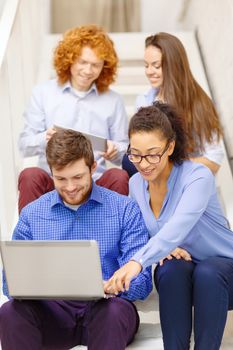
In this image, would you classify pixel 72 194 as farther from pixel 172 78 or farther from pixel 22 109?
pixel 22 109

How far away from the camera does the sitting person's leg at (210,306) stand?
229 cm

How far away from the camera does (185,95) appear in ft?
9.95

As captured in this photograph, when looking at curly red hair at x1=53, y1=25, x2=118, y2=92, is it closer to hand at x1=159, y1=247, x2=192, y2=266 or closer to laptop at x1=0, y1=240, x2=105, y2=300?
hand at x1=159, y1=247, x2=192, y2=266

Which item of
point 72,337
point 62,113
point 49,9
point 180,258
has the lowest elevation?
point 72,337

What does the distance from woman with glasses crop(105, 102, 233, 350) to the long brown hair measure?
→ 1.55ft

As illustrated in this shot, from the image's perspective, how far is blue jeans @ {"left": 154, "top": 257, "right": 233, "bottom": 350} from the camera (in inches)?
90.3

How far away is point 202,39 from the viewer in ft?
14.4

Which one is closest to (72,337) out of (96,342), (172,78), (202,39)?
(96,342)

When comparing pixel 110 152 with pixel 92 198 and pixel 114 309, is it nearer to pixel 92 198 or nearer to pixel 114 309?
pixel 92 198

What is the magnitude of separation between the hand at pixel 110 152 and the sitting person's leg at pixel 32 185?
0.23 m

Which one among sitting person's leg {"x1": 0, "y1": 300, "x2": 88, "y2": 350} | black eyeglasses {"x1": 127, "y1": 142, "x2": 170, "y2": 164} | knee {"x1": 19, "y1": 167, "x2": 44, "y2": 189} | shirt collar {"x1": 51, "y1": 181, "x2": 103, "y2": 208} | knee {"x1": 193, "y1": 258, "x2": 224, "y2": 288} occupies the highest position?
black eyeglasses {"x1": 127, "y1": 142, "x2": 170, "y2": 164}

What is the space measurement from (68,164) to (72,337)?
49 centimetres

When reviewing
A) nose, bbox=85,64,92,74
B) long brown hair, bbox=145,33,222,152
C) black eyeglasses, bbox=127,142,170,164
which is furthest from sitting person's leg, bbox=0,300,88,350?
nose, bbox=85,64,92,74

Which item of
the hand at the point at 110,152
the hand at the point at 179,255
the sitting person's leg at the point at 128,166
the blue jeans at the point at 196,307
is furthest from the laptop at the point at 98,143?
the blue jeans at the point at 196,307
